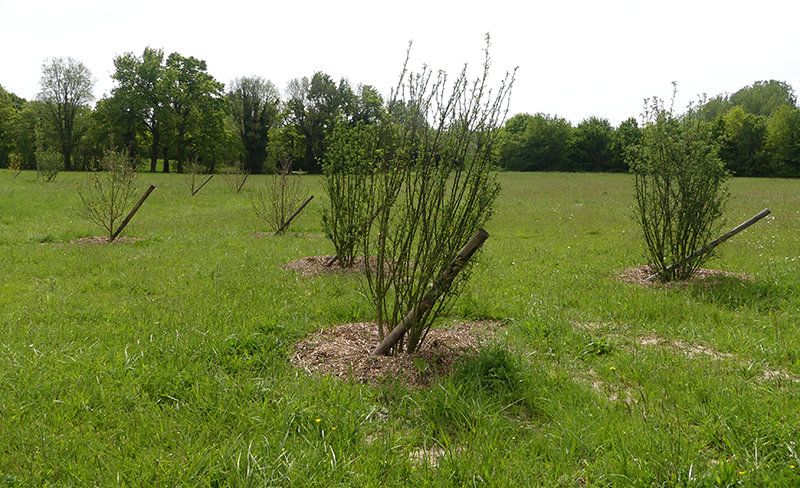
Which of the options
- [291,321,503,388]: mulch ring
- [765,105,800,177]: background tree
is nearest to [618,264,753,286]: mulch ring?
[291,321,503,388]: mulch ring

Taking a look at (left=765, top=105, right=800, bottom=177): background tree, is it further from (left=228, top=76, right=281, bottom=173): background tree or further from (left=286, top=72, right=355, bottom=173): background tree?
(left=228, top=76, right=281, bottom=173): background tree

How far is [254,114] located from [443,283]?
5800 centimetres

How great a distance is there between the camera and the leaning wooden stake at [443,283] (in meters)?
3.65

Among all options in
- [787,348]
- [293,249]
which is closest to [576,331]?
[787,348]

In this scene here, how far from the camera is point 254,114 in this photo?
183 feet

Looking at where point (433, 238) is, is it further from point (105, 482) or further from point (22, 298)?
point (22, 298)

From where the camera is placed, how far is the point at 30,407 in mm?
3227

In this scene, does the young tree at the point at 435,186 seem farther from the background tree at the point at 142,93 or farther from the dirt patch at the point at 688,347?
the background tree at the point at 142,93

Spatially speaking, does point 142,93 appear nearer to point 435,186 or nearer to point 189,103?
point 189,103

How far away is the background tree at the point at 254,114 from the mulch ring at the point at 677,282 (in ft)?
170

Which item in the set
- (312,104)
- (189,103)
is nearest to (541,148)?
(312,104)

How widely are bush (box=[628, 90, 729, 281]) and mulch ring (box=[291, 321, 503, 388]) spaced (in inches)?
157

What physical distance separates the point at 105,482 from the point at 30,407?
1286 millimetres

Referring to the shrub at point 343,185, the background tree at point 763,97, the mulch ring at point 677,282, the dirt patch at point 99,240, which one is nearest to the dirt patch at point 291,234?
the dirt patch at point 99,240
